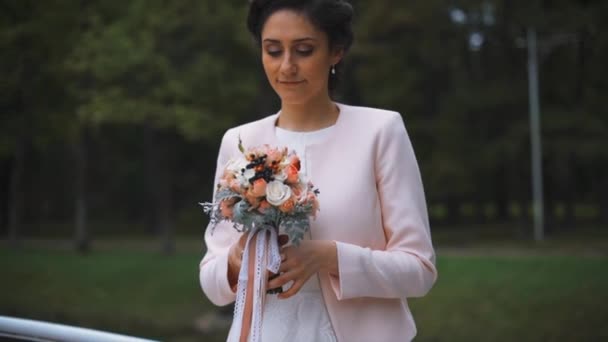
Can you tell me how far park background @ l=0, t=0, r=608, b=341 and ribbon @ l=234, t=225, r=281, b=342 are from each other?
9.92m

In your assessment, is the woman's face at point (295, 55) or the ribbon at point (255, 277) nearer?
the ribbon at point (255, 277)

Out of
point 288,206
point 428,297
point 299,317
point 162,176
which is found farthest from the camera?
point 162,176

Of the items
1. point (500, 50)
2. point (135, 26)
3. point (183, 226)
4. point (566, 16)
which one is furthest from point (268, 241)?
point (183, 226)

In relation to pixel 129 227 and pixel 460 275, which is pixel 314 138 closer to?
pixel 460 275

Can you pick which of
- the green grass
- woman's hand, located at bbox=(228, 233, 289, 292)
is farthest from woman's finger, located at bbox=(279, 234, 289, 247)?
the green grass

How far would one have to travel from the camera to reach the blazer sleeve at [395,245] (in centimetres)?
205

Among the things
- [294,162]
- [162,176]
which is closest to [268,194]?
[294,162]

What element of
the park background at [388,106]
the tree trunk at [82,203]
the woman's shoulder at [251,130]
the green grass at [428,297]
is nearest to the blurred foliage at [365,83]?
the park background at [388,106]

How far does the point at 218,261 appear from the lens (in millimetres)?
2217

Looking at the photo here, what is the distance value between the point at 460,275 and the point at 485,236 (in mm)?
12257

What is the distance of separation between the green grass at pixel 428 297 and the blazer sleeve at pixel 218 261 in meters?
11.0

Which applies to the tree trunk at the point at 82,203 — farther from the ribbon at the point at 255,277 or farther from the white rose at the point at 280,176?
the white rose at the point at 280,176

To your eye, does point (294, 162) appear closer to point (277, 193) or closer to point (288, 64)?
point (277, 193)

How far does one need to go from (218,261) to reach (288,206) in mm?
Result: 373
